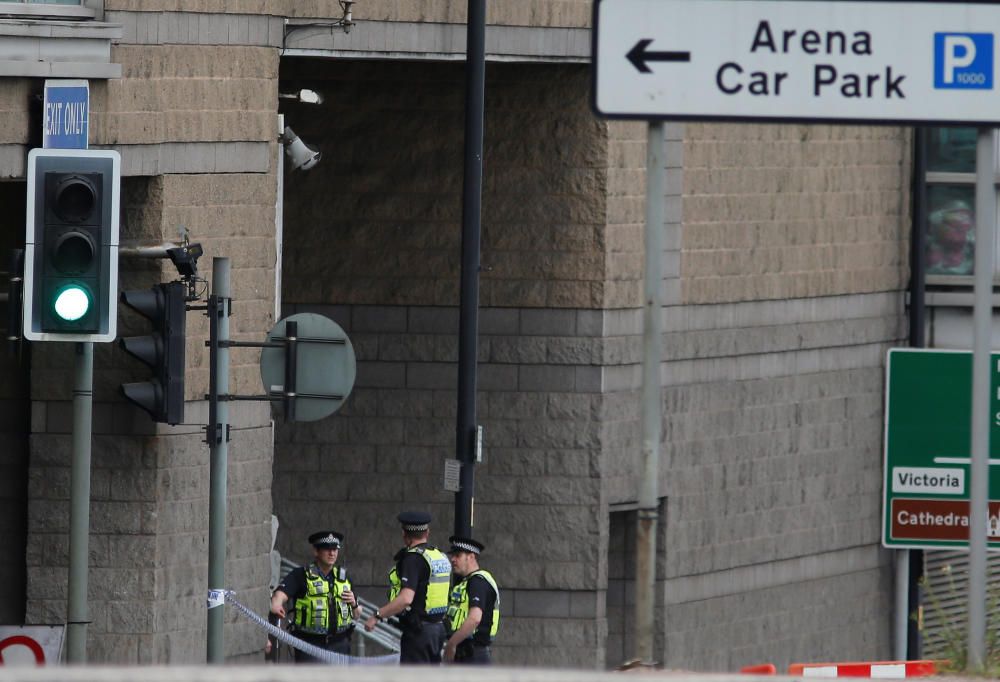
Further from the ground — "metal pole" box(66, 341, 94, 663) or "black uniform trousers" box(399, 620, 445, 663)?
"metal pole" box(66, 341, 94, 663)

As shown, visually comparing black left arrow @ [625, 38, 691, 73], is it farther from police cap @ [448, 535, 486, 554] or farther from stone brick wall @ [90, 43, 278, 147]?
police cap @ [448, 535, 486, 554]

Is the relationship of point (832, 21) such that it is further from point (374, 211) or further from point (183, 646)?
point (374, 211)

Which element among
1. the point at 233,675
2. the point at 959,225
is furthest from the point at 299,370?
the point at 959,225

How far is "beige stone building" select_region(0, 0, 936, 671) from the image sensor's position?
13898 mm

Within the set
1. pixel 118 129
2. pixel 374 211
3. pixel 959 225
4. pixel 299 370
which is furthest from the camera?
pixel 959 225

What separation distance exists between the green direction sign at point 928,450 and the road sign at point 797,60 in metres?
7.73

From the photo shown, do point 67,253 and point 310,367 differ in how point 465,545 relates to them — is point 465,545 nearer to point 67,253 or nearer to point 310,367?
point 310,367

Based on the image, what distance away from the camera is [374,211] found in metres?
18.3

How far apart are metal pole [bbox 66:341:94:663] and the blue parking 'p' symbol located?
449 cm

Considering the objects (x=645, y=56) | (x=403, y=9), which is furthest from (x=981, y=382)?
(x=403, y=9)

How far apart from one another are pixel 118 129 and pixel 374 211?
502cm

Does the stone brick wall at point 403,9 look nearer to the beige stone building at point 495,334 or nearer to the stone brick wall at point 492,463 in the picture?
Result: the beige stone building at point 495,334

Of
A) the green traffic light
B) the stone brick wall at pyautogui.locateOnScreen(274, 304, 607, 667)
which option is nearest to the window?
the stone brick wall at pyautogui.locateOnScreen(274, 304, 607, 667)

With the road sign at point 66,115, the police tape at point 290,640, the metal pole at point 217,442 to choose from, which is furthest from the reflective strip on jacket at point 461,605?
the road sign at point 66,115
